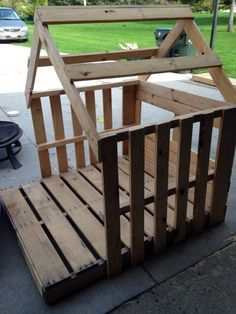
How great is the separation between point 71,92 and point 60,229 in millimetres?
1001

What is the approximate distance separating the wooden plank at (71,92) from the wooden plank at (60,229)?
74cm

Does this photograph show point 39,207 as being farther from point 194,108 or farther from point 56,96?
point 194,108

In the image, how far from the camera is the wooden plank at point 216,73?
2145 millimetres

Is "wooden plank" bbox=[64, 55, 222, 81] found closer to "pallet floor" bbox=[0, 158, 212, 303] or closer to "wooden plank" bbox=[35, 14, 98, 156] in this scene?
"wooden plank" bbox=[35, 14, 98, 156]

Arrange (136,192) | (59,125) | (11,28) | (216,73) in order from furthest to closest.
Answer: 1. (11,28)
2. (59,125)
3. (216,73)
4. (136,192)

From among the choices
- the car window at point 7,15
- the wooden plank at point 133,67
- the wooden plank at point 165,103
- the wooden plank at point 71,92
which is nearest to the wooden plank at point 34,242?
the wooden plank at point 71,92

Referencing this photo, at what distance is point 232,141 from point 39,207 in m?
1.52

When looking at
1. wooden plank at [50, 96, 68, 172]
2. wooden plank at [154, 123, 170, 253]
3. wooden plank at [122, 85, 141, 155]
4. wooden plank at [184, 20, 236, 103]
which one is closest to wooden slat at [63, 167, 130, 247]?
wooden plank at [50, 96, 68, 172]

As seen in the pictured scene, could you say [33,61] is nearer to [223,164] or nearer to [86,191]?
[86,191]

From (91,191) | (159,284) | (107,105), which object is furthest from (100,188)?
(159,284)

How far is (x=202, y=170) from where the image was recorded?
2.02 m

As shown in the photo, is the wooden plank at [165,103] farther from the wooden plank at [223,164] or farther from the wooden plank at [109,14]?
the wooden plank at [109,14]

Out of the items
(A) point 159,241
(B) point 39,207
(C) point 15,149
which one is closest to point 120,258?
(A) point 159,241

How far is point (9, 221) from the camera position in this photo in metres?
2.41
